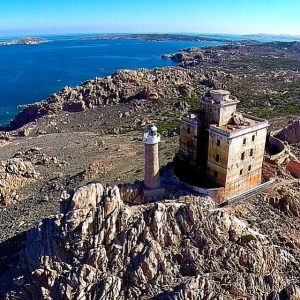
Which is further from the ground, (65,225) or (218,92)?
(218,92)

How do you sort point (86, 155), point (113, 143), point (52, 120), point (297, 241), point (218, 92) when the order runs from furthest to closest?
point (52, 120)
point (113, 143)
point (86, 155)
point (218, 92)
point (297, 241)

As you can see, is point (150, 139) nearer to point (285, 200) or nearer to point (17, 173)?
point (285, 200)

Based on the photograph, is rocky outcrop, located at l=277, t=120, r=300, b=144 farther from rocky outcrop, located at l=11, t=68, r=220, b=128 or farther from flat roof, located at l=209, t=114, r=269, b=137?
rocky outcrop, located at l=11, t=68, r=220, b=128

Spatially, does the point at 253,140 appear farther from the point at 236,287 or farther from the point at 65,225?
the point at 65,225

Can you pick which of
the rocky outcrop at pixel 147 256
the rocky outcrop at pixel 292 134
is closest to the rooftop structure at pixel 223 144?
the rocky outcrop at pixel 147 256

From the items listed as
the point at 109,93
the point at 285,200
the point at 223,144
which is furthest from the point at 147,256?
the point at 109,93

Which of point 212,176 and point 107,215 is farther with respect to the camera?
point 212,176

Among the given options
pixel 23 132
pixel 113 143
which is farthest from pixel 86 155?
pixel 23 132

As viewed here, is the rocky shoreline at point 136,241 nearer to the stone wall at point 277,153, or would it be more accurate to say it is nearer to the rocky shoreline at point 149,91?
the stone wall at point 277,153
